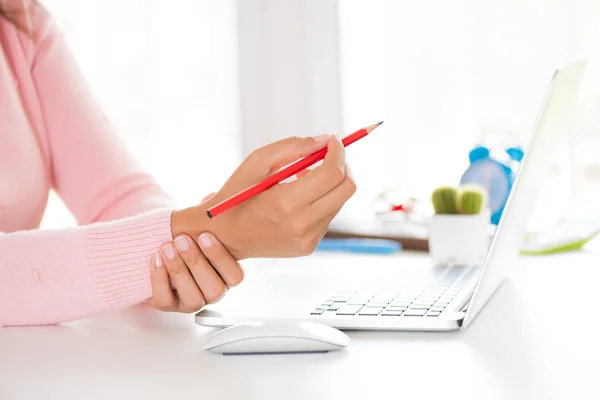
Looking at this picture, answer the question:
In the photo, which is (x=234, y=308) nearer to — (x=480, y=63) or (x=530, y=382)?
(x=530, y=382)

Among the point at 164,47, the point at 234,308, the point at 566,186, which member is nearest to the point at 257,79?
the point at 164,47

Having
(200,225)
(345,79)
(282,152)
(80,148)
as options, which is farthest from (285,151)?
(345,79)

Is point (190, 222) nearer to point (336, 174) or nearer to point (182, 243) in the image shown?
point (182, 243)

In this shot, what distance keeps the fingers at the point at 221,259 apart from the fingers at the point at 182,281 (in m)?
0.03

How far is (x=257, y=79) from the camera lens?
7.34 ft

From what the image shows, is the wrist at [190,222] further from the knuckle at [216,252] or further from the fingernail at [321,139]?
the fingernail at [321,139]

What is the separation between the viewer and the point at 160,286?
83 cm

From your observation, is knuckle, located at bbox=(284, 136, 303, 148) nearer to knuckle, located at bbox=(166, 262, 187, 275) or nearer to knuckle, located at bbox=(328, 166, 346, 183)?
knuckle, located at bbox=(328, 166, 346, 183)

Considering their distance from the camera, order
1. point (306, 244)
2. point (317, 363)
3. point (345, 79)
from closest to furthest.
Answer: point (317, 363), point (306, 244), point (345, 79)

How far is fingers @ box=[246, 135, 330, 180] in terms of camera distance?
30.2 inches

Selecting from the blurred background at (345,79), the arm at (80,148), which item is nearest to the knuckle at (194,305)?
the arm at (80,148)

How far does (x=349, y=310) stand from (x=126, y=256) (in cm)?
23

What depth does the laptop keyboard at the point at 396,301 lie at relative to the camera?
31.8 inches

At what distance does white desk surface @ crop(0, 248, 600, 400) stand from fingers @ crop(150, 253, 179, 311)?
0.08ft
